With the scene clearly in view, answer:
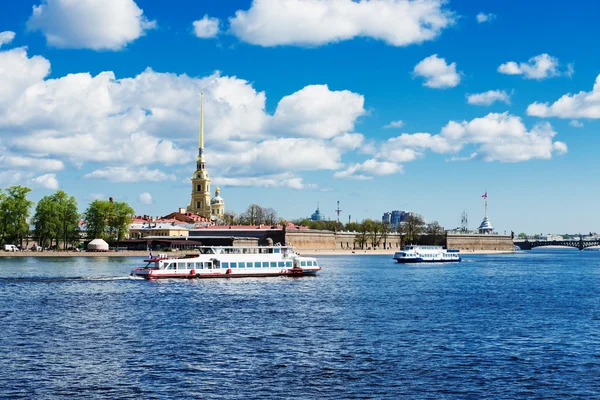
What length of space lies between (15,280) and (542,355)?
45.7 metres

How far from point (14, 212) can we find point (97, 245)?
599 inches

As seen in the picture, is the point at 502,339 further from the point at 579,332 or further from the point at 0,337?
the point at 0,337

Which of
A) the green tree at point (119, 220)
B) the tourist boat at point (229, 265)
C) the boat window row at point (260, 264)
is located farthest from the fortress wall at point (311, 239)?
the boat window row at point (260, 264)

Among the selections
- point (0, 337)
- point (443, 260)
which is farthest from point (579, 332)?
point (443, 260)

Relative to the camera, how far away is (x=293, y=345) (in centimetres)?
2955

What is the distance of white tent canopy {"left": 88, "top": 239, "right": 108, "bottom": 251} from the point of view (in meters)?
131

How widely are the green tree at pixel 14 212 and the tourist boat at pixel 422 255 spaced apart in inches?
2288

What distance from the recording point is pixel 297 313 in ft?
132

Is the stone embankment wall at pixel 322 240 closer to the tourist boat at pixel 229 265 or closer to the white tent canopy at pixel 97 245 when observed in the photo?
the white tent canopy at pixel 97 245

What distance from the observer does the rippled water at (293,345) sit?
22.6m

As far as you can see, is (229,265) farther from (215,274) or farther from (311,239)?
(311,239)

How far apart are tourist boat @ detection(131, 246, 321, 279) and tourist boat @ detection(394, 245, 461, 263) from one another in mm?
48977

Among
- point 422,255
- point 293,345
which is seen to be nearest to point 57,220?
point 422,255

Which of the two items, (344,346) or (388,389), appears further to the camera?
(344,346)
